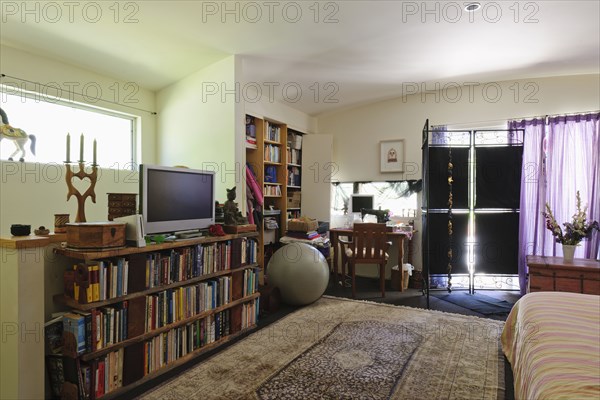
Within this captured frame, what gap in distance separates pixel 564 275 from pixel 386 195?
2.21 meters

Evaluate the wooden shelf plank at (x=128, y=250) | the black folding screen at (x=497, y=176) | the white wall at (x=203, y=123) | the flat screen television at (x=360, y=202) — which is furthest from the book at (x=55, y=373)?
the black folding screen at (x=497, y=176)

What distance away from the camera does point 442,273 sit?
393 cm

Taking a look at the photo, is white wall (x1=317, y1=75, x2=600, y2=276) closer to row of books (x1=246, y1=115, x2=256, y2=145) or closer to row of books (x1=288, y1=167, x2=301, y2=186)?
row of books (x1=288, y1=167, x2=301, y2=186)

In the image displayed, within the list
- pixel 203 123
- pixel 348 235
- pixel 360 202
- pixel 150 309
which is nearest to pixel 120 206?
pixel 150 309

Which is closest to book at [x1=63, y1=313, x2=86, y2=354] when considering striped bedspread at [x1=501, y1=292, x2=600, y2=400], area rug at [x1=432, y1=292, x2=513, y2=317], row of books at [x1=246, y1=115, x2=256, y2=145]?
striped bedspread at [x1=501, y1=292, x2=600, y2=400]

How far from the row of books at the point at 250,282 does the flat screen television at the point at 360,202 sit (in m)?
2.27

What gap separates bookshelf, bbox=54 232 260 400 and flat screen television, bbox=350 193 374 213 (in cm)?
236

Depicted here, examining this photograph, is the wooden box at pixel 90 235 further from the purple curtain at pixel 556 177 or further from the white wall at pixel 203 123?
the purple curtain at pixel 556 177

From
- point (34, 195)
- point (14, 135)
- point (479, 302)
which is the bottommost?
point (479, 302)

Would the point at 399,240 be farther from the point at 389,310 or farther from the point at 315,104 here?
the point at 315,104

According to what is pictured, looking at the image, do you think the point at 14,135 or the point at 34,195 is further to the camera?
the point at 34,195

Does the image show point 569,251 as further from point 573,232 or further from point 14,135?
point 14,135

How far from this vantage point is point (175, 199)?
7.95ft

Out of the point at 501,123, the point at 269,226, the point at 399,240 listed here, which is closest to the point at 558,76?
the point at 501,123
